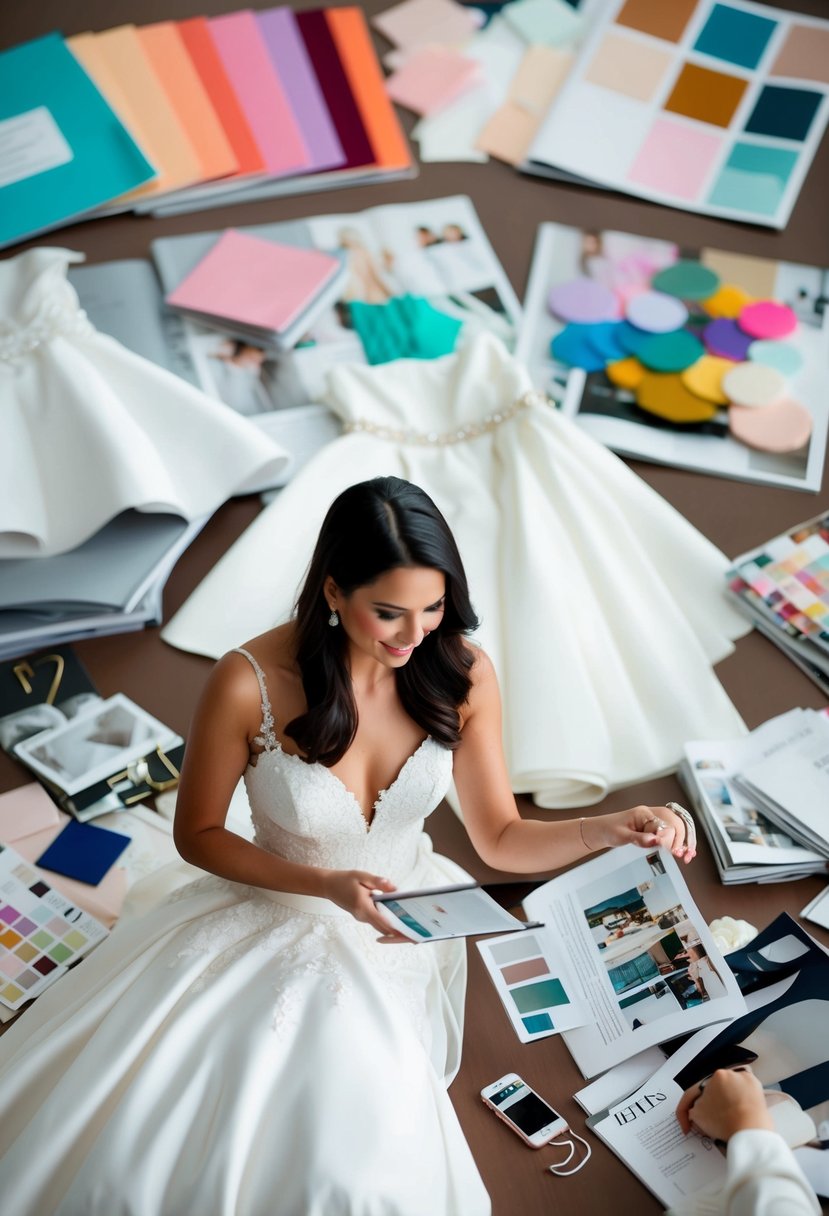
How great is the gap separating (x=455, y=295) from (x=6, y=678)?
148cm

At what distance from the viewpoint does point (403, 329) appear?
290 centimetres

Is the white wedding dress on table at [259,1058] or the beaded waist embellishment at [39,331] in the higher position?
the beaded waist embellishment at [39,331]

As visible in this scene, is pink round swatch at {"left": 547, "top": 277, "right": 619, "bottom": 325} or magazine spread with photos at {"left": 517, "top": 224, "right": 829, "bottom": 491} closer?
magazine spread with photos at {"left": 517, "top": 224, "right": 829, "bottom": 491}

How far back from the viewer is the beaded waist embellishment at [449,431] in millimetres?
2467

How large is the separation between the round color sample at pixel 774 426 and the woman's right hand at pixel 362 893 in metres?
1.74

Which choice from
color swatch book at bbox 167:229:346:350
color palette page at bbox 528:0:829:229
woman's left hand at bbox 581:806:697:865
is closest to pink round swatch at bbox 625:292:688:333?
color palette page at bbox 528:0:829:229

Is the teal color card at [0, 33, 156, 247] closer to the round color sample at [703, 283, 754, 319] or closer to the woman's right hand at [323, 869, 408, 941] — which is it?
the round color sample at [703, 283, 754, 319]

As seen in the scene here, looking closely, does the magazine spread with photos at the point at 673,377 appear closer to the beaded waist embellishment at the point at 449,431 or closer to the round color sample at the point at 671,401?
the round color sample at the point at 671,401

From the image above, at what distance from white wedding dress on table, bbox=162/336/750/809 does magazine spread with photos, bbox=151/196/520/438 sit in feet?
0.90

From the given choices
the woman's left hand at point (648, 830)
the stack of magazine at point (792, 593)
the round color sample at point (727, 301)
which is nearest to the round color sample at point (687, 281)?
the round color sample at point (727, 301)

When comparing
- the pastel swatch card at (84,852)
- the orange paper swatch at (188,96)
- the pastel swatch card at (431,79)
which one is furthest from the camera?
the pastel swatch card at (431,79)

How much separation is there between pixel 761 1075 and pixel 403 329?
1905mm

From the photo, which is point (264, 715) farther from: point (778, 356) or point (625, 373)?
point (778, 356)

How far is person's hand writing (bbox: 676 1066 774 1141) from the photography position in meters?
1.48
